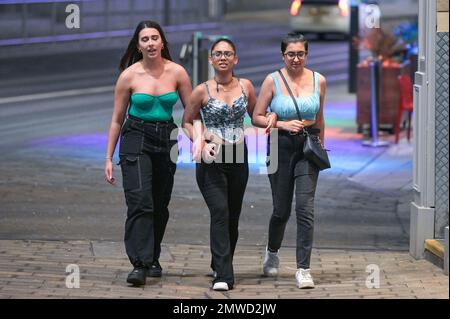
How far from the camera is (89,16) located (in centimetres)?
3938

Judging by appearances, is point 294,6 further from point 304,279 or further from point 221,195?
point 304,279

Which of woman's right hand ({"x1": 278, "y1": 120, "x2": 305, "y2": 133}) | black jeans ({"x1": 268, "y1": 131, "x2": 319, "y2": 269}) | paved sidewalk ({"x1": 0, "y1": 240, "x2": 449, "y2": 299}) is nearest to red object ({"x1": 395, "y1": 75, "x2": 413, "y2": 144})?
paved sidewalk ({"x1": 0, "y1": 240, "x2": 449, "y2": 299})

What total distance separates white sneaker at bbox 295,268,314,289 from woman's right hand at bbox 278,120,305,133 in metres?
1.04

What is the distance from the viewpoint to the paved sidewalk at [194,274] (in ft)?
29.2

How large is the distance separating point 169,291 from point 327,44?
3301 cm

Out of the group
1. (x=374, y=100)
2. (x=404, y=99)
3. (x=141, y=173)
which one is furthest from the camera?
(x=374, y=100)

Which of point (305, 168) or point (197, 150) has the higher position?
point (197, 150)

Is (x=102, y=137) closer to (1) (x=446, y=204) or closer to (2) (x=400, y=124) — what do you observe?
(2) (x=400, y=124)

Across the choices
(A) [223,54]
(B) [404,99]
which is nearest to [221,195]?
(A) [223,54]

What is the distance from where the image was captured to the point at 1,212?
12.5 metres

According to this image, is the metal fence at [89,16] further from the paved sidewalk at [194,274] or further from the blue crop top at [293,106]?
the blue crop top at [293,106]

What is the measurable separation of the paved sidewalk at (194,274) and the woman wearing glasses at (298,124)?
14.8 inches

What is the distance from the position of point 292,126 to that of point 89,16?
30955 millimetres
